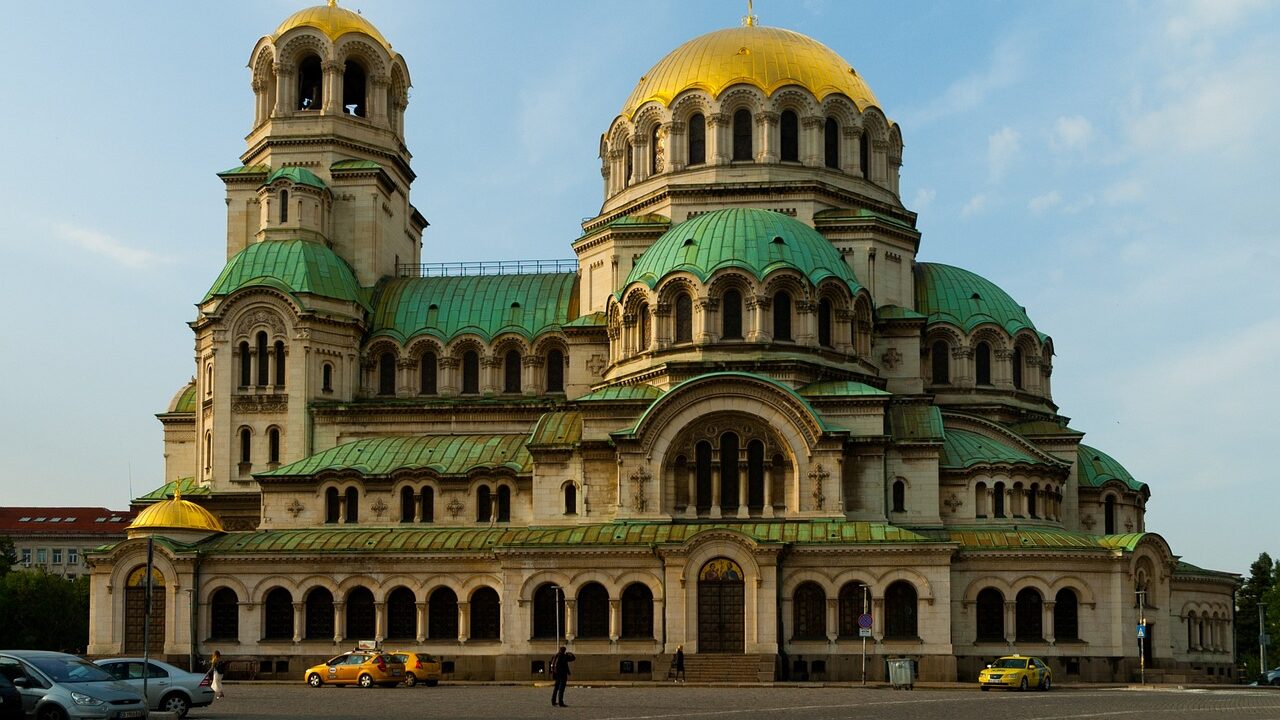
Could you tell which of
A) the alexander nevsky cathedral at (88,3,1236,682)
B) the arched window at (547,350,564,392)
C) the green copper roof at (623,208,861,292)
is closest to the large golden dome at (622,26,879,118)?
the alexander nevsky cathedral at (88,3,1236,682)

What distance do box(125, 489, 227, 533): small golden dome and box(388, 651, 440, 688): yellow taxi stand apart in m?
13.3

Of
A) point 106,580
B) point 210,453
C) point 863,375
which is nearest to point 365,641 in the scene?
point 106,580

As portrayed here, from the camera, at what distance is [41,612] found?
9519cm

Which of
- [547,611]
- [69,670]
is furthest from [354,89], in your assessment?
[69,670]

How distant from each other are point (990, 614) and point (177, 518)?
30748 millimetres

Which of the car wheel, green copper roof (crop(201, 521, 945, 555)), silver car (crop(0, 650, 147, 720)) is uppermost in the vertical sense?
green copper roof (crop(201, 521, 945, 555))

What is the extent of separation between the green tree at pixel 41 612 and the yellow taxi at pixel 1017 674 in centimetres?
5794

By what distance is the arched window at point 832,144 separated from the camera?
74625 millimetres

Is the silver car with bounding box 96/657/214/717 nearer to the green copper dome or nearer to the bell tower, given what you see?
the bell tower

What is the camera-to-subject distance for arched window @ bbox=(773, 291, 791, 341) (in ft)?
214

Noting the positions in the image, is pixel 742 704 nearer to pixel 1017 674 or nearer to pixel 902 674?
pixel 902 674

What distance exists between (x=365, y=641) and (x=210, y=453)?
14931 millimetres

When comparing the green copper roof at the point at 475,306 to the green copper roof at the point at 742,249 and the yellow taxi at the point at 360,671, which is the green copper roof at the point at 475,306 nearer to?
the green copper roof at the point at 742,249

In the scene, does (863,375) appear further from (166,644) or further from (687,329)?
(166,644)
